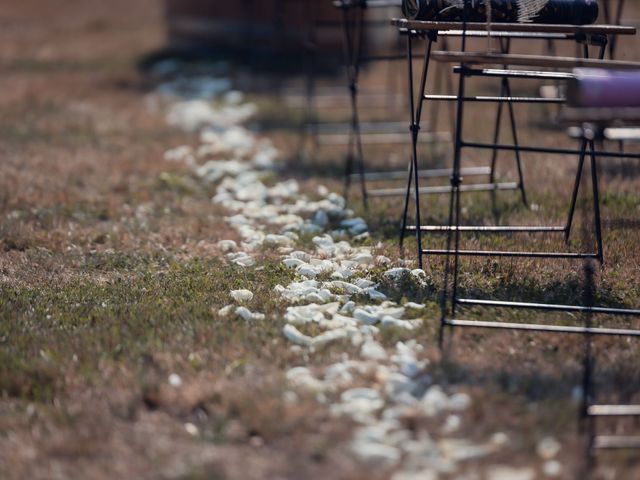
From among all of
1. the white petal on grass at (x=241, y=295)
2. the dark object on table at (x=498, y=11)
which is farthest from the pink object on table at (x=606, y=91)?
the white petal on grass at (x=241, y=295)

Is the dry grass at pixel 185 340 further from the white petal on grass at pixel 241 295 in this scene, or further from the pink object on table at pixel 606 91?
the pink object on table at pixel 606 91

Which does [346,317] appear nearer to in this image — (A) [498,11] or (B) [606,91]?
(B) [606,91]

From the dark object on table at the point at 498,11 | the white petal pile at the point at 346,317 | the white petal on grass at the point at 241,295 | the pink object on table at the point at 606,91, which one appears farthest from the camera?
the dark object on table at the point at 498,11

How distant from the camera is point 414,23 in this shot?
15.3 feet

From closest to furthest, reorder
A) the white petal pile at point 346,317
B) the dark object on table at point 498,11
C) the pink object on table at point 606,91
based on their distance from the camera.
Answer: the white petal pile at point 346,317 < the pink object on table at point 606,91 < the dark object on table at point 498,11

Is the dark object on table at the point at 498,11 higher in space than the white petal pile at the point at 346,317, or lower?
higher

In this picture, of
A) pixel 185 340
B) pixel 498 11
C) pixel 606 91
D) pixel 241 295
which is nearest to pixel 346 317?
pixel 241 295

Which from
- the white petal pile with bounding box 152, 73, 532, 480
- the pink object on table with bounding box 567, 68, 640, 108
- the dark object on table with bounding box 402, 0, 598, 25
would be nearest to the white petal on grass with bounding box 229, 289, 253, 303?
the white petal pile with bounding box 152, 73, 532, 480

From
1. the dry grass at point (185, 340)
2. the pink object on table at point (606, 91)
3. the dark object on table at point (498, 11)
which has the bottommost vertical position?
the dry grass at point (185, 340)

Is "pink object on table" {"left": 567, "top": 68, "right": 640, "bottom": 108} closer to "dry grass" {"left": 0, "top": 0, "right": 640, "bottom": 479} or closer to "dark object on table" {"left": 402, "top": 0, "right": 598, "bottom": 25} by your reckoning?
"dry grass" {"left": 0, "top": 0, "right": 640, "bottom": 479}

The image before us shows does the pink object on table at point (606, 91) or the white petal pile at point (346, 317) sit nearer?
the white petal pile at point (346, 317)

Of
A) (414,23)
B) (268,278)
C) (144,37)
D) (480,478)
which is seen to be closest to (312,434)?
(480,478)

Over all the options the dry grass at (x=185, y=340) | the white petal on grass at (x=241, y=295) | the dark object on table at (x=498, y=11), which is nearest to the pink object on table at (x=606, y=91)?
the dry grass at (x=185, y=340)

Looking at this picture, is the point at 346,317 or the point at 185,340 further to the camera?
the point at 346,317
